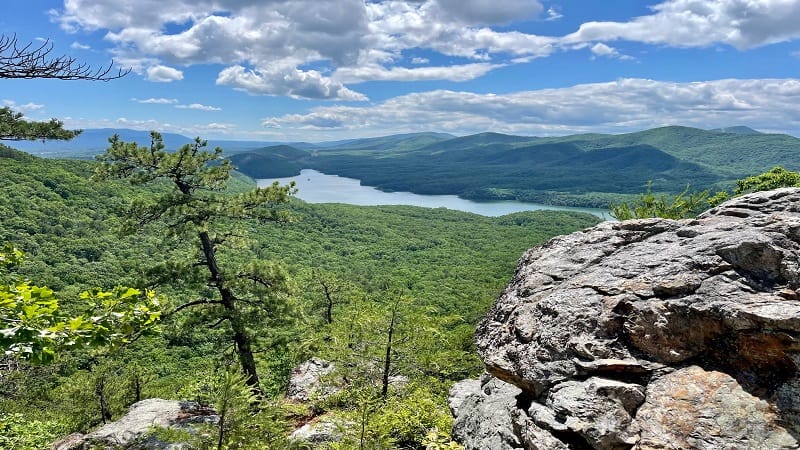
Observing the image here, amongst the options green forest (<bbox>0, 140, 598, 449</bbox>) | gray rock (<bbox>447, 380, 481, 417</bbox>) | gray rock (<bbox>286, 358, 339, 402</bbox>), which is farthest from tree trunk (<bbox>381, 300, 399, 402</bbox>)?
gray rock (<bbox>286, 358, 339, 402</bbox>)

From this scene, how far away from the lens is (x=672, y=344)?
437cm

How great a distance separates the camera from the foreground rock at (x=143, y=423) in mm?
10953

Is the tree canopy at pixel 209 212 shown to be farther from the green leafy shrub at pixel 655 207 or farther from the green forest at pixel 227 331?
the green leafy shrub at pixel 655 207

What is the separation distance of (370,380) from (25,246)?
70.6 meters

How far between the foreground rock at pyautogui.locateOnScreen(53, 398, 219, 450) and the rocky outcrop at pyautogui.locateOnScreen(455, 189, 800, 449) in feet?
30.6

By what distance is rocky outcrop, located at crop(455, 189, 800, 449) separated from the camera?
3.82 meters

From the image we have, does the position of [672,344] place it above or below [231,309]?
above

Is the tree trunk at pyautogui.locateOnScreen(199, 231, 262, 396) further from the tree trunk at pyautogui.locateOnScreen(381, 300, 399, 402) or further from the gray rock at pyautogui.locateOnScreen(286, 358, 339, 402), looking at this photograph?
the tree trunk at pyautogui.locateOnScreen(381, 300, 399, 402)

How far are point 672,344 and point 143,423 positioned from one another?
1338 centimetres

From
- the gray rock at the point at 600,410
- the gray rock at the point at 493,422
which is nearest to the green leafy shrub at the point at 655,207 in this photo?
the gray rock at the point at 493,422

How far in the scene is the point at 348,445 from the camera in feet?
23.0

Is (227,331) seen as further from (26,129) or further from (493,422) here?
(493,422)

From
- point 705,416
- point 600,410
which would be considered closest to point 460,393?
point 600,410

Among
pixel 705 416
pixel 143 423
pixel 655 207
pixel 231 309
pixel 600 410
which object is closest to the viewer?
pixel 705 416
